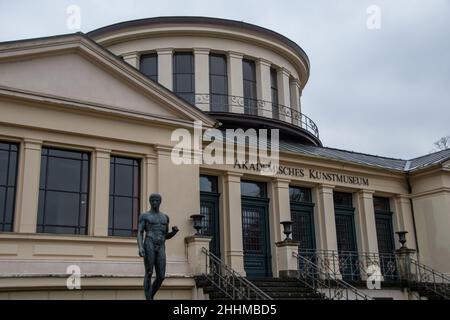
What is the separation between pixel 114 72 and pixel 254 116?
7.28 metres

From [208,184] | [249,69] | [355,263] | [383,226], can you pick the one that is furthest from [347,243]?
[249,69]

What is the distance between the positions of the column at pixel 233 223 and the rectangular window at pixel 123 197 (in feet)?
9.79

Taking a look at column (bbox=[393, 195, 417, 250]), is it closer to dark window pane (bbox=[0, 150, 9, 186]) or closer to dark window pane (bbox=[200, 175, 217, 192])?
dark window pane (bbox=[200, 175, 217, 192])

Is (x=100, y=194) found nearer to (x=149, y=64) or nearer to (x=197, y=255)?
(x=197, y=255)

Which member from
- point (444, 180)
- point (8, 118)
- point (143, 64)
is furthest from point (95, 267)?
point (444, 180)

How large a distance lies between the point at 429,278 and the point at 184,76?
11.3m

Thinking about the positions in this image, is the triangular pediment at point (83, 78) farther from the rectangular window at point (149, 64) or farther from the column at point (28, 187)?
the rectangular window at point (149, 64)

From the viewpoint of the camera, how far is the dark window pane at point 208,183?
55.8 feet

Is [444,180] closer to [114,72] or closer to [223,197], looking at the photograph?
[223,197]

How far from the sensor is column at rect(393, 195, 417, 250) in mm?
20328
